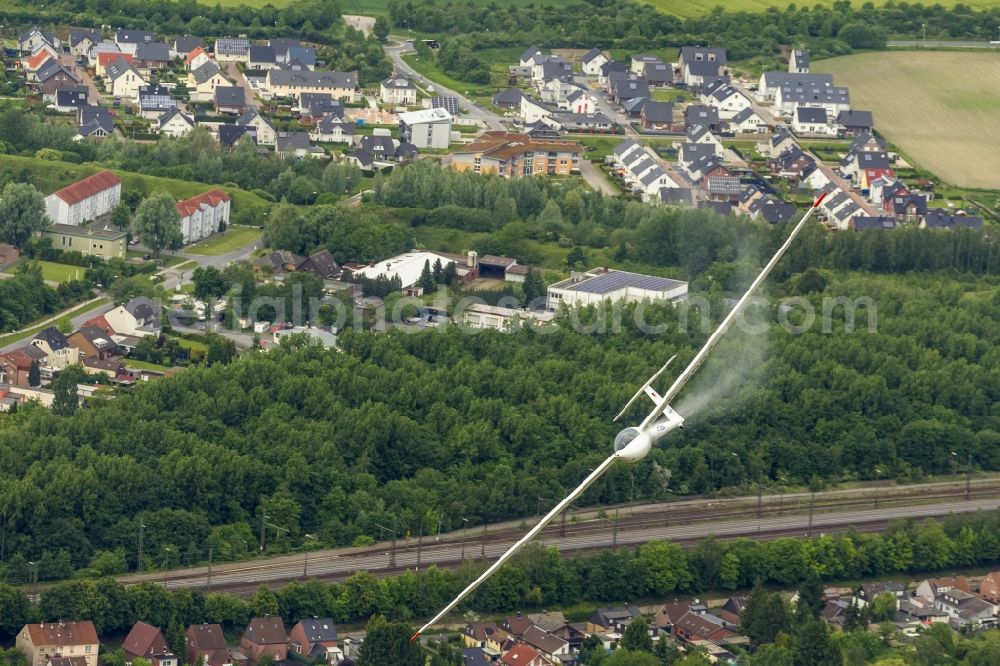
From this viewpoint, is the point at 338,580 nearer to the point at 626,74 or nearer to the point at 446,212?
the point at 446,212

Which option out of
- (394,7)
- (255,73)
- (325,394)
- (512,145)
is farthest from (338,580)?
(394,7)

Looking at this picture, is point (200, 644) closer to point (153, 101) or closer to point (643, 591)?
point (643, 591)

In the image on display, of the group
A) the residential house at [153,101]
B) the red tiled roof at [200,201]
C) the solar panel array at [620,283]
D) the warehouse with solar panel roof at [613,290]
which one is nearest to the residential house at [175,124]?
the residential house at [153,101]

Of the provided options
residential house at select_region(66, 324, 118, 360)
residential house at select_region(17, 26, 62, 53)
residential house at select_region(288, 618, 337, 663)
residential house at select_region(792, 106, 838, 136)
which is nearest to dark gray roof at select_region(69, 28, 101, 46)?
residential house at select_region(17, 26, 62, 53)

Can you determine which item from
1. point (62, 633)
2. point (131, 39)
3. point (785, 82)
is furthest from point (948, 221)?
point (62, 633)

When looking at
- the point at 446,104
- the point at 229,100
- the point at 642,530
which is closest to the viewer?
the point at 642,530

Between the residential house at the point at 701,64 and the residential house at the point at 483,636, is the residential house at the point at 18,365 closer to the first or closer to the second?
the residential house at the point at 483,636
